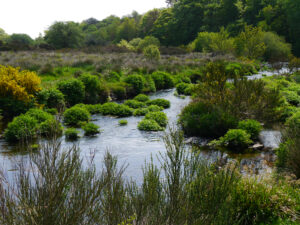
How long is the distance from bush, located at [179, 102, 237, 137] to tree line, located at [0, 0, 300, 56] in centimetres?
3988

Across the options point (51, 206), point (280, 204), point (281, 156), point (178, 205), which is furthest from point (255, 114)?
point (51, 206)

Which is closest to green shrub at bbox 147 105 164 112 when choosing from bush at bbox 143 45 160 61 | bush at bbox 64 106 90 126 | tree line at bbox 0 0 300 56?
bush at bbox 64 106 90 126

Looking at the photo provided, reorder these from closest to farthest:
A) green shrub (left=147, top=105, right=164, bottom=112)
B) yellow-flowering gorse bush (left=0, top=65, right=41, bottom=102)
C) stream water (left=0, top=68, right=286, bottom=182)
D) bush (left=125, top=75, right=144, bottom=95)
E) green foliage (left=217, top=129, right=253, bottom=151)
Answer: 1. stream water (left=0, top=68, right=286, bottom=182)
2. green foliage (left=217, top=129, right=253, bottom=151)
3. yellow-flowering gorse bush (left=0, top=65, right=41, bottom=102)
4. green shrub (left=147, top=105, right=164, bottom=112)
5. bush (left=125, top=75, right=144, bottom=95)

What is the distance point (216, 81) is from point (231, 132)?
3416 millimetres

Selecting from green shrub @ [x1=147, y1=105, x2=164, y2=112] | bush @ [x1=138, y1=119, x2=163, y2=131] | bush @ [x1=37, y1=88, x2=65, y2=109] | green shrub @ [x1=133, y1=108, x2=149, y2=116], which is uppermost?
bush @ [x1=37, y1=88, x2=65, y2=109]

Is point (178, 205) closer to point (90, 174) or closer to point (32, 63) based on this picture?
point (90, 174)

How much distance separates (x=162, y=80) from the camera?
24.0 metres

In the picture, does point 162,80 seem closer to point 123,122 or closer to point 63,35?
point 123,122

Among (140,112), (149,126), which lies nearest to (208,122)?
(149,126)

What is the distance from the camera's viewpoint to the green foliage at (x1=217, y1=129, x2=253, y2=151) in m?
9.96

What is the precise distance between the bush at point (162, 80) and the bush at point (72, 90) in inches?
330

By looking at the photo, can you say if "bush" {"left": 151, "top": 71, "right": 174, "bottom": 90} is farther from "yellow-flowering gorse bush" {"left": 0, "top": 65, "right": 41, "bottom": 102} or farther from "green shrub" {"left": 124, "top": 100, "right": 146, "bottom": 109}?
"yellow-flowering gorse bush" {"left": 0, "top": 65, "right": 41, "bottom": 102}

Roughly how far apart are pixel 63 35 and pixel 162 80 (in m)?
33.6

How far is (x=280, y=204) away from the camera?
5.07 metres
